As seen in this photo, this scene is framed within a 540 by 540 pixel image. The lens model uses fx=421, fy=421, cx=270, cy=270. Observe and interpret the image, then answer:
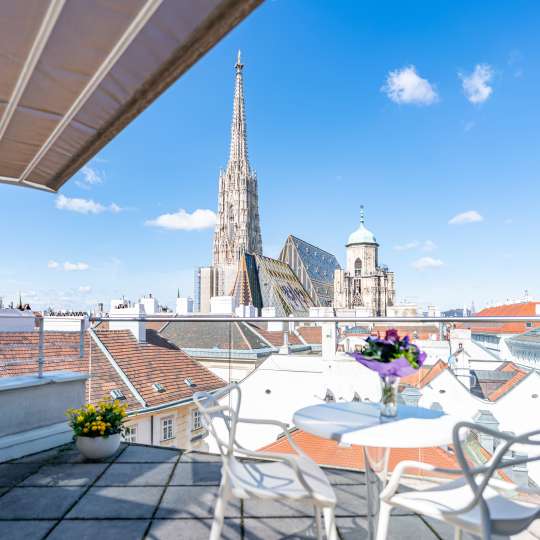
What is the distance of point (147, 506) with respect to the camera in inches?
104

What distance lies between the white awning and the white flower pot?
2.28 m

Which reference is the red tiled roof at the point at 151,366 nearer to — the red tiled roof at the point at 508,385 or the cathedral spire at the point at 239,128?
the red tiled roof at the point at 508,385

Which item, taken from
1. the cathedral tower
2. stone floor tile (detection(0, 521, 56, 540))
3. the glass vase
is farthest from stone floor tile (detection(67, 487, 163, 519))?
the cathedral tower

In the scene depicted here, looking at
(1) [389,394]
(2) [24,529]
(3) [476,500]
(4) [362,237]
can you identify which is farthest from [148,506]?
(4) [362,237]

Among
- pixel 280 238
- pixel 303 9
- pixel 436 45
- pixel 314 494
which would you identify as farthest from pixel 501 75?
pixel 280 238

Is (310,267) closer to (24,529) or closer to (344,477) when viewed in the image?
(344,477)

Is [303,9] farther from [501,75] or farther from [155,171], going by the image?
[155,171]

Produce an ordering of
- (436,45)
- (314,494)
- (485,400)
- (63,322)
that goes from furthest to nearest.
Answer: (436,45) < (63,322) < (485,400) < (314,494)

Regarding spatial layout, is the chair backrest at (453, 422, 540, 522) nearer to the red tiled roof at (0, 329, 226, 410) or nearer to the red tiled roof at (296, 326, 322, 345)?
the red tiled roof at (0, 329, 226, 410)

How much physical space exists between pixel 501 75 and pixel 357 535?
27.4m

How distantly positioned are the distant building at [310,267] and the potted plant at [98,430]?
6090cm

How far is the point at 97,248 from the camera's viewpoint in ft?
124

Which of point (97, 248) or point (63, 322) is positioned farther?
point (97, 248)

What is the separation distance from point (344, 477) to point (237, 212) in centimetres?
6004
